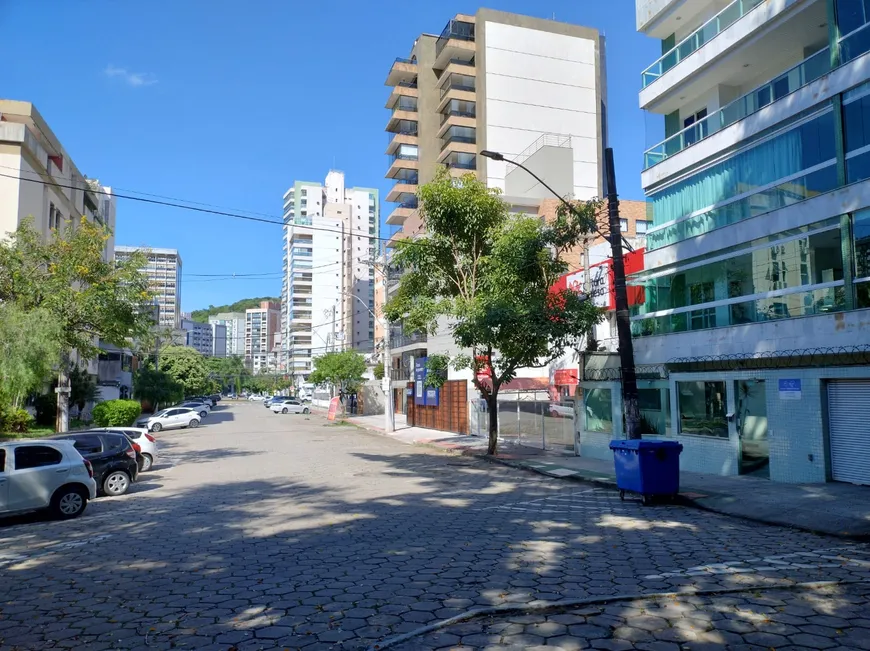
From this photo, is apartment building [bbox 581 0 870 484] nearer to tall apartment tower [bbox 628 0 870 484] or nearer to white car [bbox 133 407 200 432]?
tall apartment tower [bbox 628 0 870 484]

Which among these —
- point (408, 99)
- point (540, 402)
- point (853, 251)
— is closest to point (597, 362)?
point (540, 402)

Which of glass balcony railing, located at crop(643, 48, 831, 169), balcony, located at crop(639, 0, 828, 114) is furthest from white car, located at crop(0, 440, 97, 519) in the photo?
balcony, located at crop(639, 0, 828, 114)

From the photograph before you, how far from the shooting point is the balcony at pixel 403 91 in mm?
63781

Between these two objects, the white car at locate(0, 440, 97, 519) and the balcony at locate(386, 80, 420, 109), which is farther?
the balcony at locate(386, 80, 420, 109)

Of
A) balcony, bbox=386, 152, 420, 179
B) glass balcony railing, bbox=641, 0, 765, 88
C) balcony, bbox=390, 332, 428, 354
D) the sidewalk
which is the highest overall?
balcony, bbox=386, 152, 420, 179

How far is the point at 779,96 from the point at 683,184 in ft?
12.0

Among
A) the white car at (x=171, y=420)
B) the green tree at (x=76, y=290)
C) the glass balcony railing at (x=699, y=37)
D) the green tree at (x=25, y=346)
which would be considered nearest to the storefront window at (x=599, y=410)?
the glass balcony railing at (x=699, y=37)

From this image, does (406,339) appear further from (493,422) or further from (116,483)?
(116,483)

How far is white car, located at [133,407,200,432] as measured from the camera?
4166 cm

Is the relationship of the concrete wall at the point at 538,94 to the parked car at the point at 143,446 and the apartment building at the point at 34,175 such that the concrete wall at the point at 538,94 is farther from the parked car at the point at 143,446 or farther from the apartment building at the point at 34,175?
the parked car at the point at 143,446

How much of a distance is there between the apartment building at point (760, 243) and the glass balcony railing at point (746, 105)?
4cm

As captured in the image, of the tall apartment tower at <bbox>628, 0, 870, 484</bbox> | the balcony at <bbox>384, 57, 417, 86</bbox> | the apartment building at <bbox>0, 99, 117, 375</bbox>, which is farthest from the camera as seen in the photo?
the balcony at <bbox>384, 57, 417, 86</bbox>

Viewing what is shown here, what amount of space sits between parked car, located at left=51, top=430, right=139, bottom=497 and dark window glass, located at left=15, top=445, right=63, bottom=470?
2892 mm

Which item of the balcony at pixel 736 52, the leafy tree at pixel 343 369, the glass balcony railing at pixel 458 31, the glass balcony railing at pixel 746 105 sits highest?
the glass balcony railing at pixel 458 31
